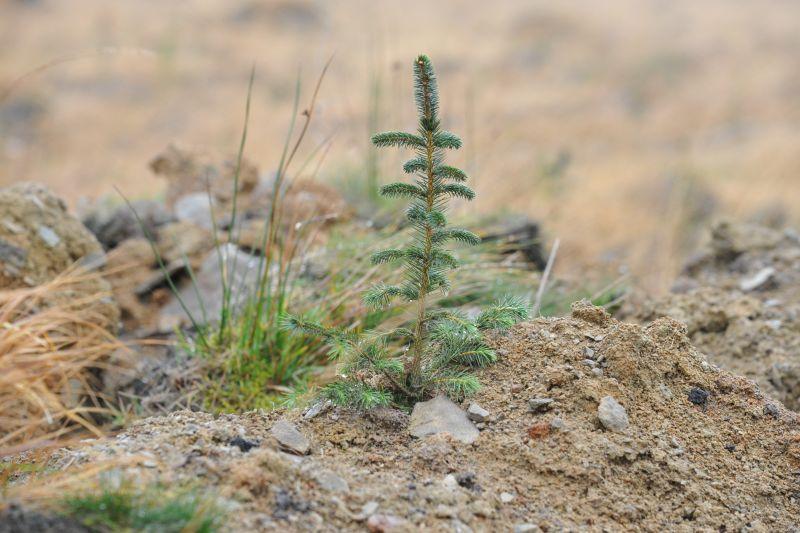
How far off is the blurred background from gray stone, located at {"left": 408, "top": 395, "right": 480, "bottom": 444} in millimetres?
3289

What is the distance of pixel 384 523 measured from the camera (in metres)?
1.57

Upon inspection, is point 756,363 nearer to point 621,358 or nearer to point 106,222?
point 621,358

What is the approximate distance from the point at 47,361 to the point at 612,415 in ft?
4.72

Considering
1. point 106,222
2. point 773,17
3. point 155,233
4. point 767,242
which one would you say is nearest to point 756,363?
point 767,242

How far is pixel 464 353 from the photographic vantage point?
2121 mm

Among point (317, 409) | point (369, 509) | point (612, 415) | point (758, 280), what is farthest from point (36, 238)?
point (758, 280)

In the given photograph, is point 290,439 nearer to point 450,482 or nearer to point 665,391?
point 450,482

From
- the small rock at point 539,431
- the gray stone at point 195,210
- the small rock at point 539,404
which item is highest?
the gray stone at point 195,210

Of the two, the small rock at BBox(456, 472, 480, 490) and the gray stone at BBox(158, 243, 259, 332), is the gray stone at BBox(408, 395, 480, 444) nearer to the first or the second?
the small rock at BBox(456, 472, 480, 490)

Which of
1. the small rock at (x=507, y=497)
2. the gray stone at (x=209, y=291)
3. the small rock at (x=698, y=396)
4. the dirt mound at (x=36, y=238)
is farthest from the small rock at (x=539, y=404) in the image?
the dirt mound at (x=36, y=238)

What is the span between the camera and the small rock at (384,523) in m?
1.56

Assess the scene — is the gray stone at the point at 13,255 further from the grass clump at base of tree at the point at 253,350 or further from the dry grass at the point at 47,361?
the grass clump at base of tree at the point at 253,350

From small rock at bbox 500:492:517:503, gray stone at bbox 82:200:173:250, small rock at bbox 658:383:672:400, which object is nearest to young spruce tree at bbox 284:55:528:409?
small rock at bbox 500:492:517:503

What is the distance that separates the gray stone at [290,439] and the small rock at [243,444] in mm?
64
